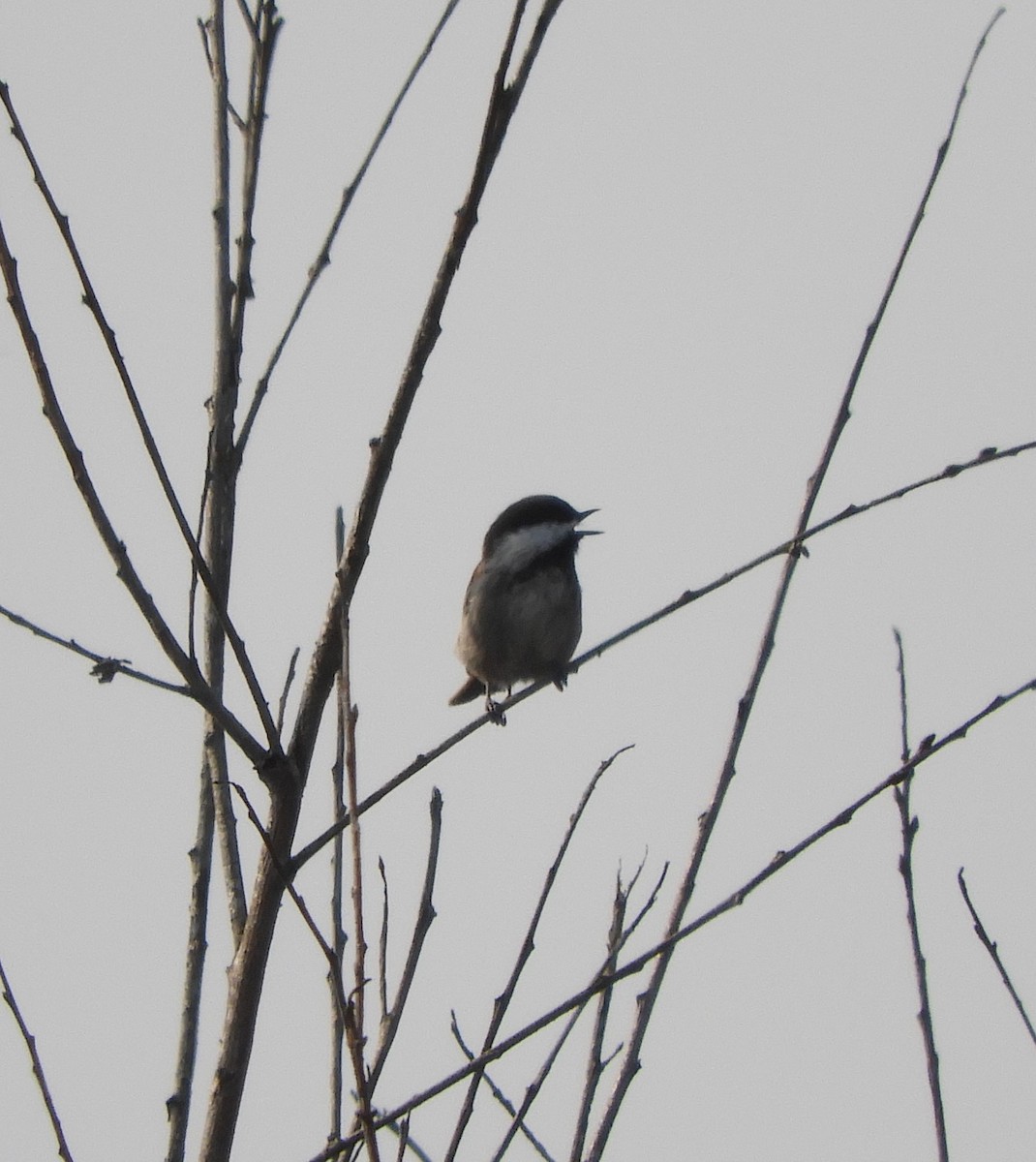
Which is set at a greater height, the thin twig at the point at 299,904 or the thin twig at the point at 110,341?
the thin twig at the point at 110,341

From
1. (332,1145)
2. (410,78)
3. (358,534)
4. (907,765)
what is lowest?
(332,1145)

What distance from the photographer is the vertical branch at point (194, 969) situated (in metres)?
2.67

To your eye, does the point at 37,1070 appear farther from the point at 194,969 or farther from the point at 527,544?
the point at 527,544

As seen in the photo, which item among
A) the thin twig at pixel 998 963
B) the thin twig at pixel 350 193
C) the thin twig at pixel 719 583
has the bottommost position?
the thin twig at pixel 998 963

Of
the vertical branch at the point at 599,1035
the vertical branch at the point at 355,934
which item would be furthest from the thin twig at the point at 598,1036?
the vertical branch at the point at 355,934

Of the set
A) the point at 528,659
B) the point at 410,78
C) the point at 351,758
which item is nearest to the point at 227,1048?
the point at 351,758

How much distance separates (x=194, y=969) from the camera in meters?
2.89

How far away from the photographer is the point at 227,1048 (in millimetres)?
2469

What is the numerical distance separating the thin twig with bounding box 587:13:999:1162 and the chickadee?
291 centimetres

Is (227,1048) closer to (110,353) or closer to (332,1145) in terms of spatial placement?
(332,1145)

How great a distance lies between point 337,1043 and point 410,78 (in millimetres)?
1930

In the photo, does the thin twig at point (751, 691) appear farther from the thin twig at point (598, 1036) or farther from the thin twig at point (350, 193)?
the thin twig at point (350, 193)

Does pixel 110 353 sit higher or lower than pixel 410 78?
lower

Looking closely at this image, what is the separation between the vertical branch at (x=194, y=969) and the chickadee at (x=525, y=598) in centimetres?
305
